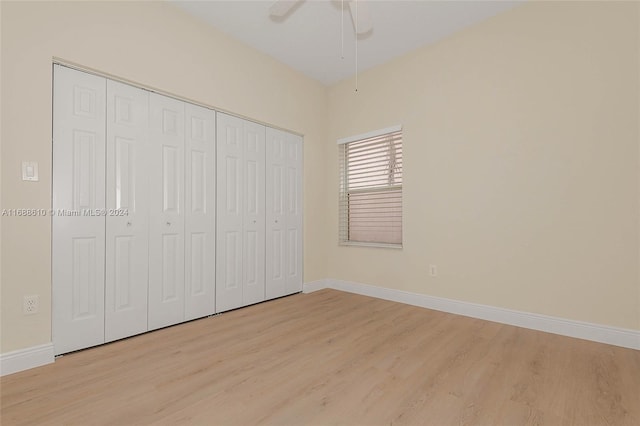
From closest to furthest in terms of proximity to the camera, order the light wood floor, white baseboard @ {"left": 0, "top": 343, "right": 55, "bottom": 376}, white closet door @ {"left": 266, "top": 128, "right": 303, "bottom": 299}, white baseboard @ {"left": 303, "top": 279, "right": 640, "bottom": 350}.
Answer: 1. the light wood floor
2. white baseboard @ {"left": 0, "top": 343, "right": 55, "bottom": 376}
3. white baseboard @ {"left": 303, "top": 279, "right": 640, "bottom": 350}
4. white closet door @ {"left": 266, "top": 128, "right": 303, "bottom": 299}

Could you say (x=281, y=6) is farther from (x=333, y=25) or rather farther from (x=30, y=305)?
(x=30, y=305)

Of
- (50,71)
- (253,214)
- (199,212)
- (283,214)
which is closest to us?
(50,71)

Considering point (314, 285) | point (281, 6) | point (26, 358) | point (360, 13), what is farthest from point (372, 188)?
point (26, 358)

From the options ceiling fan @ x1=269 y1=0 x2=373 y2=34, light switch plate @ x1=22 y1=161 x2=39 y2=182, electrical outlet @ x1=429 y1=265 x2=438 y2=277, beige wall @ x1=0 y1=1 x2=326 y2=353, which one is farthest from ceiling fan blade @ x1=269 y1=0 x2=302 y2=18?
electrical outlet @ x1=429 y1=265 x2=438 y2=277

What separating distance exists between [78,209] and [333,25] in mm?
2906

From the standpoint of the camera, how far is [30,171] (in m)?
2.02

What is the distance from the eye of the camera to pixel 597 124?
2.40m

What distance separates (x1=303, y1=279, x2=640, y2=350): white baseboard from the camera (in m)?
2.30

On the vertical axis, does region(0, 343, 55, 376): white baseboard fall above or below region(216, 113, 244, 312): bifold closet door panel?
below

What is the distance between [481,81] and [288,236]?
9.28 feet

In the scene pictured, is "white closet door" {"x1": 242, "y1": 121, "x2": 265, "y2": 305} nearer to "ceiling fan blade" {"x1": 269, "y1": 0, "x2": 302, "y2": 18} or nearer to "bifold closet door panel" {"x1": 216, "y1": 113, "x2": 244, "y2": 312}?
"bifold closet door panel" {"x1": 216, "y1": 113, "x2": 244, "y2": 312}

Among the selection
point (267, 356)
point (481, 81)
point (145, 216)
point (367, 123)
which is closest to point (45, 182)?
point (145, 216)

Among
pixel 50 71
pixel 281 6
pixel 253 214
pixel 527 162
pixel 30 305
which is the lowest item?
pixel 30 305

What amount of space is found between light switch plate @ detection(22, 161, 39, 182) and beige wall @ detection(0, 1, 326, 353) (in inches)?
1.3
